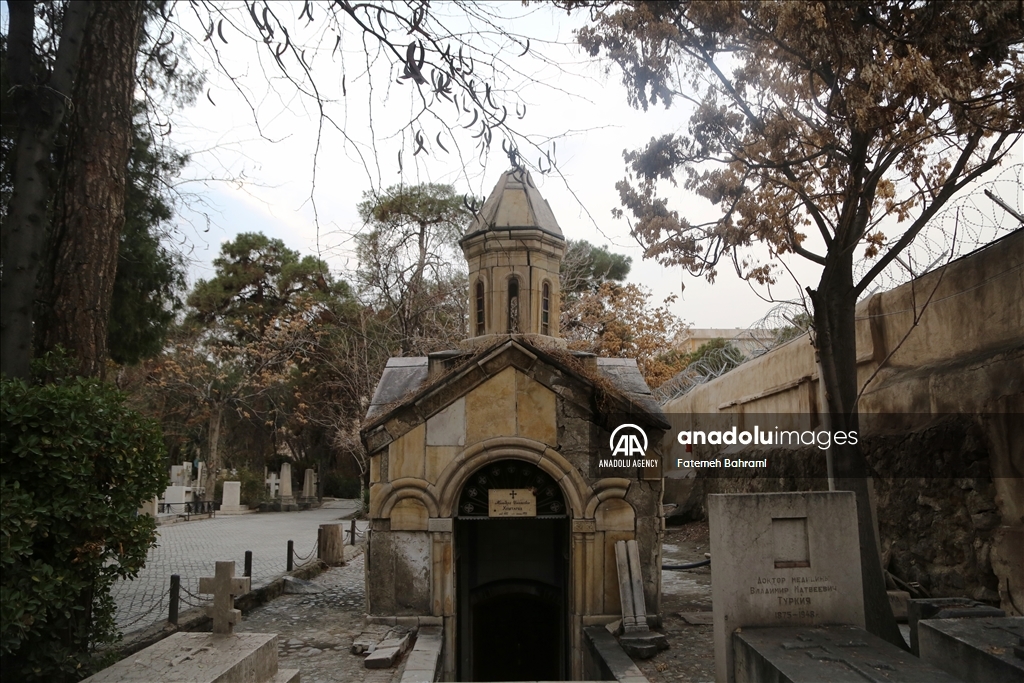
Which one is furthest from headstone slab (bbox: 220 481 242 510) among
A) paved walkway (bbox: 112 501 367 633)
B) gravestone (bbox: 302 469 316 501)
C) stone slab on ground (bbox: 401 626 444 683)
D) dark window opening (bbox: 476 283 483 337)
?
Answer: stone slab on ground (bbox: 401 626 444 683)

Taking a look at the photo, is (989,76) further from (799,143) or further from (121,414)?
(121,414)

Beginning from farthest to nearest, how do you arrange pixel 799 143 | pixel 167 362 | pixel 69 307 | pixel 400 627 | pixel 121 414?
pixel 167 362, pixel 400 627, pixel 799 143, pixel 69 307, pixel 121 414

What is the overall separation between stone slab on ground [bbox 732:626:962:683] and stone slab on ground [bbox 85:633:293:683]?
387 cm

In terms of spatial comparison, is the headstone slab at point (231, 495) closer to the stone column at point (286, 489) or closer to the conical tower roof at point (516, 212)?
the stone column at point (286, 489)

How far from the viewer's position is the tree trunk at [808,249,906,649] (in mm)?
7379

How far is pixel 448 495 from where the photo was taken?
402 inches

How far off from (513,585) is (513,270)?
18.6ft

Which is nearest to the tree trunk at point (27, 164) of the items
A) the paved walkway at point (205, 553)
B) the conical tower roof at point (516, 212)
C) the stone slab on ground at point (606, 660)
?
the paved walkway at point (205, 553)

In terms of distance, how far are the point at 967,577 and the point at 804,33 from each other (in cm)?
648

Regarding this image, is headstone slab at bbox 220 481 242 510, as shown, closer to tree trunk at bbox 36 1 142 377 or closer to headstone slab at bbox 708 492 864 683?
tree trunk at bbox 36 1 142 377

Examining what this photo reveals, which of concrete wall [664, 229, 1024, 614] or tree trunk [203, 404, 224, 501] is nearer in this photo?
concrete wall [664, 229, 1024, 614]

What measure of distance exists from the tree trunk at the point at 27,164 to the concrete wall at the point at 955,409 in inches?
336

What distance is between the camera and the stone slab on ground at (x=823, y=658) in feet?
17.0

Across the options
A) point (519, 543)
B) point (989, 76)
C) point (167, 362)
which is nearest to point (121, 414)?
point (519, 543)
